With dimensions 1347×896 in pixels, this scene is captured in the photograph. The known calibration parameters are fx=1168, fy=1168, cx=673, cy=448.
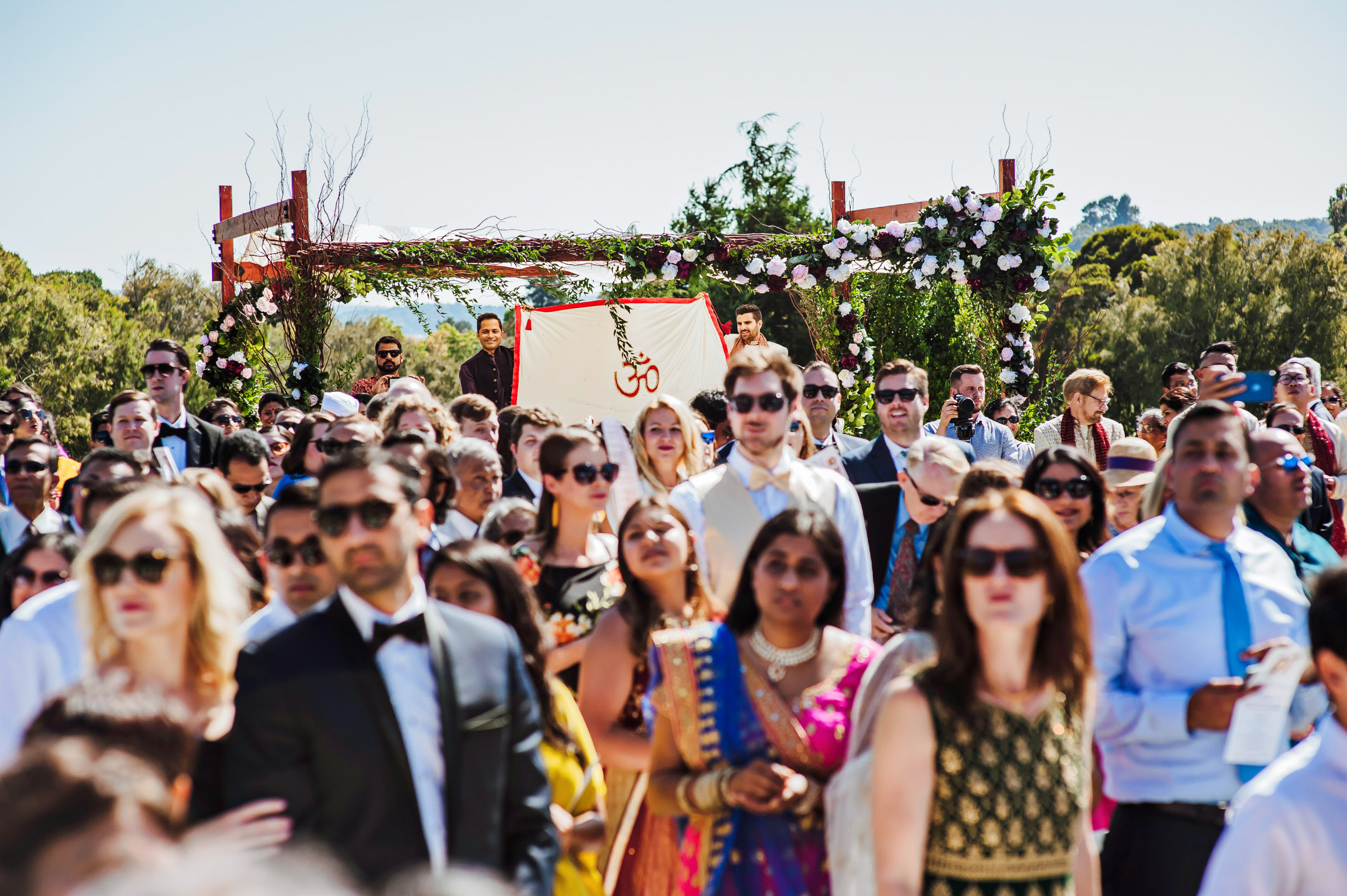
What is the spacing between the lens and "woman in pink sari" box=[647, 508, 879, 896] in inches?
119

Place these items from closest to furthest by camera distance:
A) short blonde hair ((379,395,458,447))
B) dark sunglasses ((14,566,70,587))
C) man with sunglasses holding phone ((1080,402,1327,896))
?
man with sunglasses holding phone ((1080,402,1327,896)), dark sunglasses ((14,566,70,587)), short blonde hair ((379,395,458,447))

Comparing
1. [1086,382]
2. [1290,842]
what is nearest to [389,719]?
[1290,842]

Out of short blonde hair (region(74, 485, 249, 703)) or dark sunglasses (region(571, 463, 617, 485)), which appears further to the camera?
dark sunglasses (region(571, 463, 617, 485))

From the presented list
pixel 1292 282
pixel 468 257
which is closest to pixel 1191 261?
pixel 1292 282

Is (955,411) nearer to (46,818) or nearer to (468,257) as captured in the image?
(468,257)

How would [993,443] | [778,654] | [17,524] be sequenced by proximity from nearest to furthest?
[778,654]
[17,524]
[993,443]

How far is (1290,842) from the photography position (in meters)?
2.22

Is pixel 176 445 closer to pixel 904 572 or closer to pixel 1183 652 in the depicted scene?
pixel 904 572

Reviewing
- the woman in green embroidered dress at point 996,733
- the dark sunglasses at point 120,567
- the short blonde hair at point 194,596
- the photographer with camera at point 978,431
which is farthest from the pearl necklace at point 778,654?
the photographer with camera at point 978,431

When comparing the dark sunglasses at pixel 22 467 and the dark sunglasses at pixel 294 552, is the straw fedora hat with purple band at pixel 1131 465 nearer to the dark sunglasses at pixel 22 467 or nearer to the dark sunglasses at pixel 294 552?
the dark sunglasses at pixel 294 552

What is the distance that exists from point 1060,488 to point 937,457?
22.7 inches

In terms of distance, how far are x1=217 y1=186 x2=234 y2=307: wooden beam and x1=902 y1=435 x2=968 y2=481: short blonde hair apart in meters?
9.11

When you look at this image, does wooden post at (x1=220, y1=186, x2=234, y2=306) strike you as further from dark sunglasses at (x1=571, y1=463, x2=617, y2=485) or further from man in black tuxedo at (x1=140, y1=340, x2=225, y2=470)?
dark sunglasses at (x1=571, y1=463, x2=617, y2=485)

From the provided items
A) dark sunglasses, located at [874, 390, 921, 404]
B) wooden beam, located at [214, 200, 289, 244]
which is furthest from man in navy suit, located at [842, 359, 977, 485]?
wooden beam, located at [214, 200, 289, 244]
